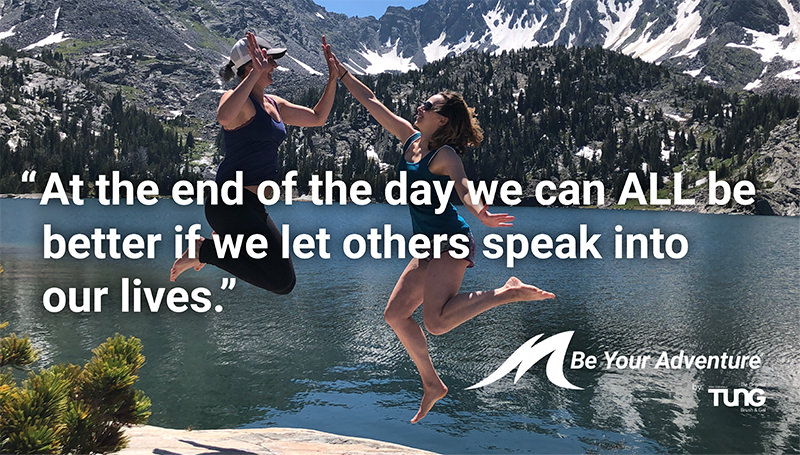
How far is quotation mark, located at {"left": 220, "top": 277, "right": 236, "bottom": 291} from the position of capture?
51.7 metres

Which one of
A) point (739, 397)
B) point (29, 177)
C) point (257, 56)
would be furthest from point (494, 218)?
point (29, 177)

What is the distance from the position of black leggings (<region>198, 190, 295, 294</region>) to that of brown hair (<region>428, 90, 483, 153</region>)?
1.67 m

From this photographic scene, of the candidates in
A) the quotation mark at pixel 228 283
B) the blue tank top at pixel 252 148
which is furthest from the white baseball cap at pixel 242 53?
the quotation mark at pixel 228 283

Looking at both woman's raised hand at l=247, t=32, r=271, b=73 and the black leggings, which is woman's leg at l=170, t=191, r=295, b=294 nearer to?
the black leggings

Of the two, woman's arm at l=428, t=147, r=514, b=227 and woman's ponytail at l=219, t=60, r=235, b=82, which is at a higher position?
woman's ponytail at l=219, t=60, r=235, b=82

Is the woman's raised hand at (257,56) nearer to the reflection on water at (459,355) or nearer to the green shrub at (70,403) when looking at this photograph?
the green shrub at (70,403)

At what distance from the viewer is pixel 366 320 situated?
4125cm

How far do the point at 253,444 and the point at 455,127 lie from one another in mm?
6922

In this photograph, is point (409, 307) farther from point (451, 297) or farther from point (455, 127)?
point (455, 127)

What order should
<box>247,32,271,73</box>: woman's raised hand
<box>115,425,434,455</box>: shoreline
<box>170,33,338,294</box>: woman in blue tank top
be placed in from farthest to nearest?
<box>115,425,434,455</box>: shoreline < <box>170,33,338,294</box>: woman in blue tank top < <box>247,32,271,73</box>: woman's raised hand

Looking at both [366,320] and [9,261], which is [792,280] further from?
[9,261]

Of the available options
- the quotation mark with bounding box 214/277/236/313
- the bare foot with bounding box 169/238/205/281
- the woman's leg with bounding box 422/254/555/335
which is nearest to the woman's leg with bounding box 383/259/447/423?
the woman's leg with bounding box 422/254/555/335

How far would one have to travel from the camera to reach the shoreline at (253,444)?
8.85m

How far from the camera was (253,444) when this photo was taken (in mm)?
10195
